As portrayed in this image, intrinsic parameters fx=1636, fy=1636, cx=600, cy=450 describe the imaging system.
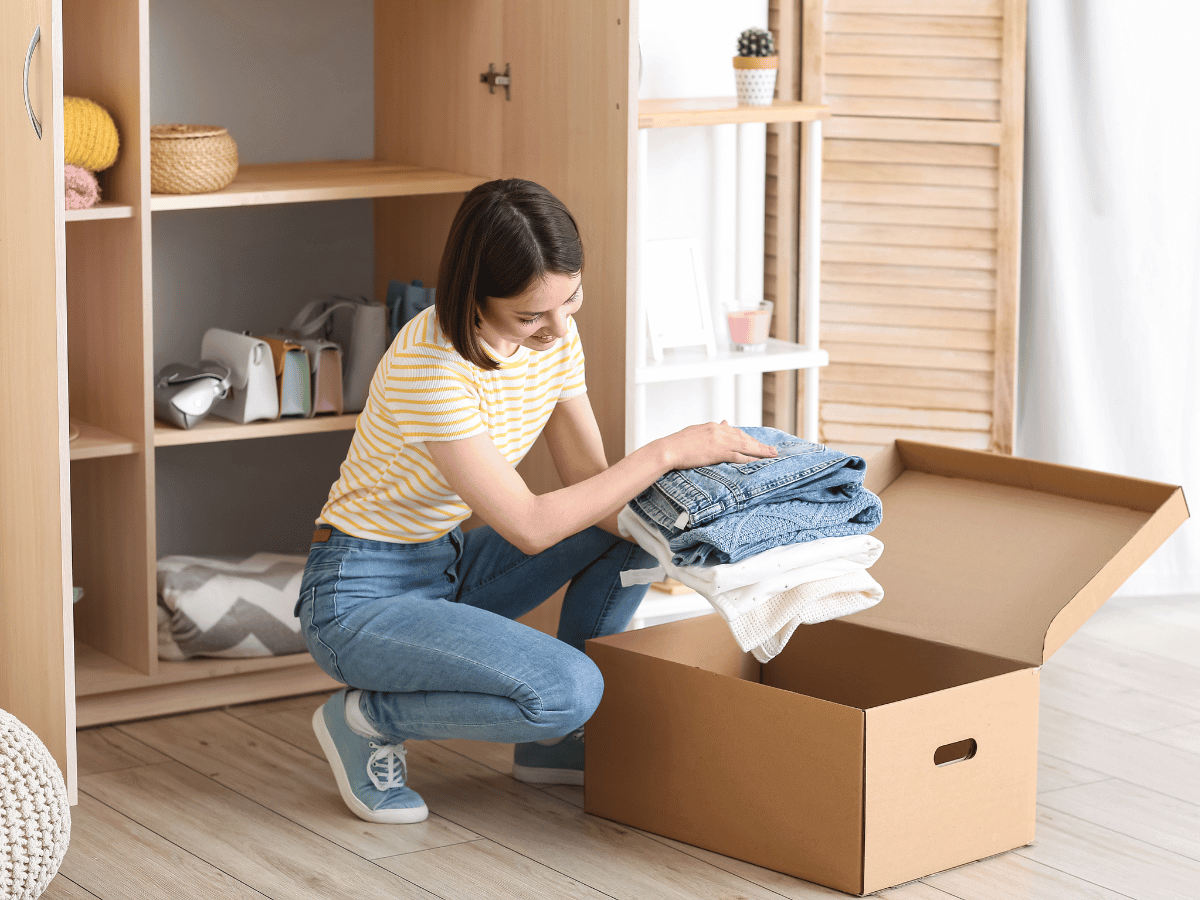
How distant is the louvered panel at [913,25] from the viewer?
3041mm

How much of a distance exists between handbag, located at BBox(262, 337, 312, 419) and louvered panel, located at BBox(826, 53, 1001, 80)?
45.6 inches

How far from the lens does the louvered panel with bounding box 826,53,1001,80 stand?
10.0 feet

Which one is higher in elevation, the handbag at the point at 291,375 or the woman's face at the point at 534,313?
the woman's face at the point at 534,313

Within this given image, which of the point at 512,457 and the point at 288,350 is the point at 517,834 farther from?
the point at 288,350

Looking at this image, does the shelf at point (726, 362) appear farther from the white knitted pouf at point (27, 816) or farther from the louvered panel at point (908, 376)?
the white knitted pouf at point (27, 816)

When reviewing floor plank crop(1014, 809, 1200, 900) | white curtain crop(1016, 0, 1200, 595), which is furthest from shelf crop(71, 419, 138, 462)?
white curtain crop(1016, 0, 1200, 595)

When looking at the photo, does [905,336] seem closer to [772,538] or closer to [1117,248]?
[1117,248]

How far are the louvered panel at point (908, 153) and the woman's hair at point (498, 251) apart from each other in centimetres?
133

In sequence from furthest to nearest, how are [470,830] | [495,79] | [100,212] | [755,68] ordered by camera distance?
[755,68], [495,79], [100,212], [470,830]

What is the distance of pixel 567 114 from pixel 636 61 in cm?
17

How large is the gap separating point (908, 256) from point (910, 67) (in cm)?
35

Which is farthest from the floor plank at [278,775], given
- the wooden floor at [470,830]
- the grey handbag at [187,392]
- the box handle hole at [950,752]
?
the box handle hole at [950,752]

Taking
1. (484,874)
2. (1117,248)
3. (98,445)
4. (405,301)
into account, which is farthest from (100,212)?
(1117,248)

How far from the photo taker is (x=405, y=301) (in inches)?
109
